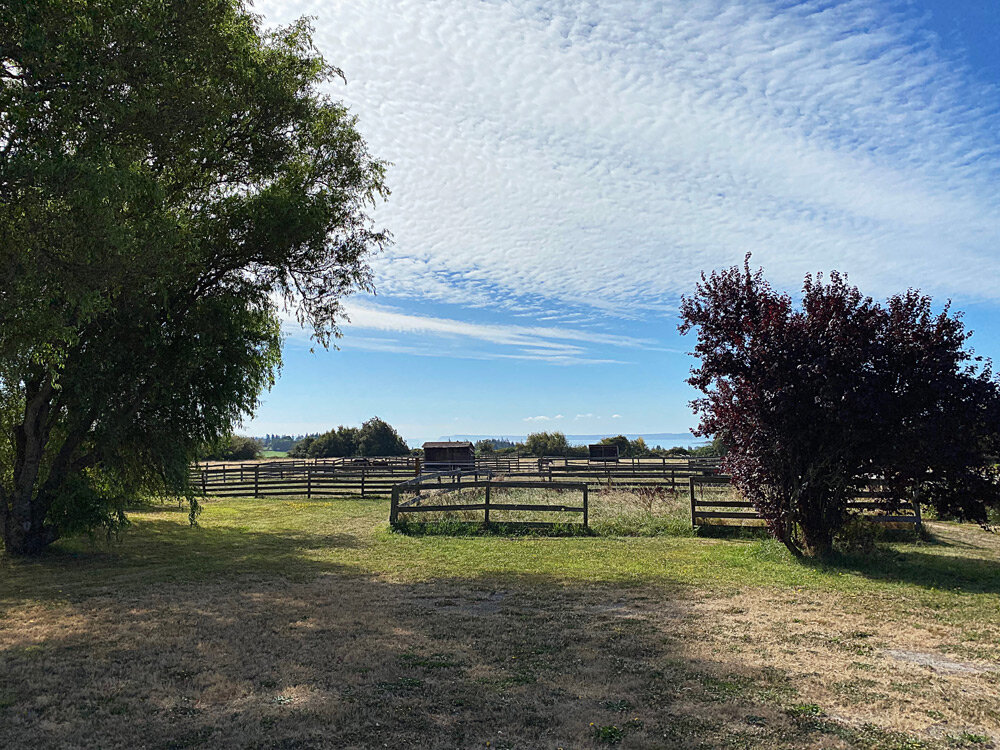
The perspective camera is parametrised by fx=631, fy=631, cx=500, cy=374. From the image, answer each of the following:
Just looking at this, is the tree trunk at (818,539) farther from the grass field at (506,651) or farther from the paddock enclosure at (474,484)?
the paddock enclosure at (474,484)

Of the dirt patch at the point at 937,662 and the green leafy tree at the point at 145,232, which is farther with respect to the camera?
the green leafy tree at the point at 145,232

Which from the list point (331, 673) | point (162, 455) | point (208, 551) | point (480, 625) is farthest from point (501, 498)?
point (331, 673)

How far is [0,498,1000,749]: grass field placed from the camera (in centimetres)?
482

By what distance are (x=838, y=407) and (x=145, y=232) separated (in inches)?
479

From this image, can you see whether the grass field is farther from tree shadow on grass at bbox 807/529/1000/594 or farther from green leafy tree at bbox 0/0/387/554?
green leafy tree at bbox 0/0/387/554

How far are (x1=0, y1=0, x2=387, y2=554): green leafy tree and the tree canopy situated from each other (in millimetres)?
8849

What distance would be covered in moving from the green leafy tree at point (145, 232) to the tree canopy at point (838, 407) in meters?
8.85

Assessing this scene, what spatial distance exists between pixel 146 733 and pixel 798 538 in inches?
467

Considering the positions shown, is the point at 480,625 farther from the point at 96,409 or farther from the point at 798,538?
the point at 96,409

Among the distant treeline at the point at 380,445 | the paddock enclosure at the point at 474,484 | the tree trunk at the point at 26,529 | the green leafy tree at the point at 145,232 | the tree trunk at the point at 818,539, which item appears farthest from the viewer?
the distant treeline at the point at 380,445

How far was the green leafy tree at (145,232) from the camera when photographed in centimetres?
923

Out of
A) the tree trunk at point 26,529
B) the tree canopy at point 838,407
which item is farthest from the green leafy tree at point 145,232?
the tree canopy at point 838,407

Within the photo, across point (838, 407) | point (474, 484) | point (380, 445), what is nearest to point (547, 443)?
point (380, 445)

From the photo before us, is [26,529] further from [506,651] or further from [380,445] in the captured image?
[380,445]
